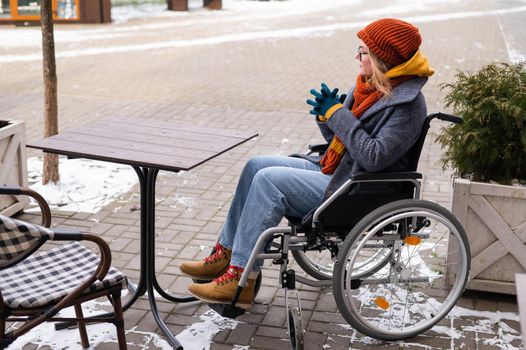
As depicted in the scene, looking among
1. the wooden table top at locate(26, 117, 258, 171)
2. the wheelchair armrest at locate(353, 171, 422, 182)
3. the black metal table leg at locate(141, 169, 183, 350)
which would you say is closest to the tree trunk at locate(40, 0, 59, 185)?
the wooden table top at locate(26, 117, 258, 171)

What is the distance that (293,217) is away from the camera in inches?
137

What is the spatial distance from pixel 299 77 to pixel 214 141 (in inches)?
306

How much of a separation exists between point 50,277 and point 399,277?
168cm

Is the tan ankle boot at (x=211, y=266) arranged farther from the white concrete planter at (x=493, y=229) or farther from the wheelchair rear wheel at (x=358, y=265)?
the white concrete planter at (x=493, y=229)

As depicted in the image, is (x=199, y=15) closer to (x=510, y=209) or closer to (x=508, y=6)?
(x=508, y=6)

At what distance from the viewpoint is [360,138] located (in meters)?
3.32

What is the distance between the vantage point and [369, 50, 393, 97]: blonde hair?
336cm

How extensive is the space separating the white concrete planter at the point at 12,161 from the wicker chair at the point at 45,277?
1844mm

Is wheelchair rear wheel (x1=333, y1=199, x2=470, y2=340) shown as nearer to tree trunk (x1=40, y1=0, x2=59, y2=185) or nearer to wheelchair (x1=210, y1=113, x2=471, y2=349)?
wheelchair (x1=210, y1=113, x2=471, y2=349)

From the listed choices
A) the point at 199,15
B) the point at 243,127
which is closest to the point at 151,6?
the point at 199,15

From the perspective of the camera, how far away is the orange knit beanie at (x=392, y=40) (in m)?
3.31

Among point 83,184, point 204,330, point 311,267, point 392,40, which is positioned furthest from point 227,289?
point 83,184

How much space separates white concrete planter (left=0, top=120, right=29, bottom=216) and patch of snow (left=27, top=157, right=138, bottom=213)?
378 millimetres

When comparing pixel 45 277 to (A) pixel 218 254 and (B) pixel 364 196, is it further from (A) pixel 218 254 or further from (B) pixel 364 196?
(B) pixel 364 196
